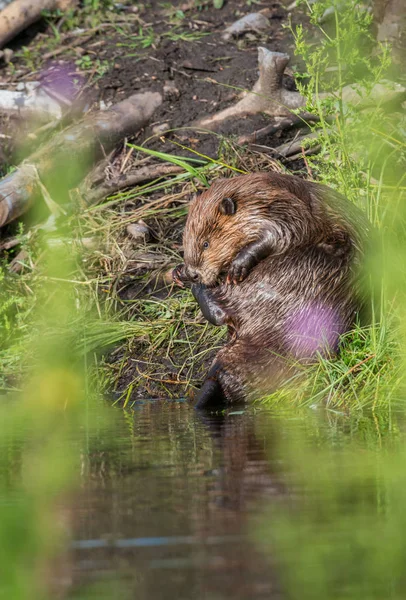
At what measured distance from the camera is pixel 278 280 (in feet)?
17.1

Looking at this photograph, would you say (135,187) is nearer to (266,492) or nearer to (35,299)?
(35,299)

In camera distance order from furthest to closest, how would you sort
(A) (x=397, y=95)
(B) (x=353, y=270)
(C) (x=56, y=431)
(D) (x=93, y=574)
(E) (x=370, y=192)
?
(A) (x=397, y=95) → (E) (x=370, y=192) → (B) (x=353, y=270) → (C) (x=56, y=431) → (D) (x=93, y=574)

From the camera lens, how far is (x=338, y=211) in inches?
208

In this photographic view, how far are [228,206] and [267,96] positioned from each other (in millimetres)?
2582

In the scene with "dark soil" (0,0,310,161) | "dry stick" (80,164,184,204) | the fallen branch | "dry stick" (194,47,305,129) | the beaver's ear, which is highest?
"dark soil" (0,0,310,161)

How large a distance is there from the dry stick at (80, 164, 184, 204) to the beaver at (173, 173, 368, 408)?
6.73 feet

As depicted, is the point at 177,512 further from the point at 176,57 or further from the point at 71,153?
the point at 176,57

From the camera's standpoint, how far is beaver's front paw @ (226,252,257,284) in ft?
17.4

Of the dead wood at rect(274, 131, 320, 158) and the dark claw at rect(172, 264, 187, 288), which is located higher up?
the dead wood at rect(274, 131, 320, 158)

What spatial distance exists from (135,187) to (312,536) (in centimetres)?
534

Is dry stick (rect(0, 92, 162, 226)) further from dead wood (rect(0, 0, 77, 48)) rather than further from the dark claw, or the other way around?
the dark claw

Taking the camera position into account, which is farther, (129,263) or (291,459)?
(129,263)

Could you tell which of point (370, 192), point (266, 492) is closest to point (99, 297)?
point (370, 192)

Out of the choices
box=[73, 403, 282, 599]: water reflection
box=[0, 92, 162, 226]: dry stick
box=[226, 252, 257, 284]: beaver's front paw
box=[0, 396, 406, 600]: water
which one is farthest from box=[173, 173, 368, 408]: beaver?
box=[0, 92, 162, 226]: dry stick
